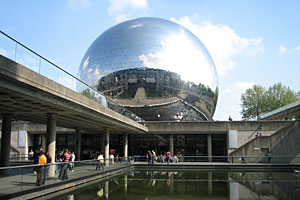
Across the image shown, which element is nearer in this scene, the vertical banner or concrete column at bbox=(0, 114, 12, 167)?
concrete column at bbox=(0, 114, 12, 167)

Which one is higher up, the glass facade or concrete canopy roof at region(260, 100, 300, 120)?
concrete canopy roof at region(260, 100, 300, 120)

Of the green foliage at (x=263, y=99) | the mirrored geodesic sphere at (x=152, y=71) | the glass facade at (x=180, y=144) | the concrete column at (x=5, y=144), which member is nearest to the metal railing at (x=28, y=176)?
the concrete column at (x=5, y=144)

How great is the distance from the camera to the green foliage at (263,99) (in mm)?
60281

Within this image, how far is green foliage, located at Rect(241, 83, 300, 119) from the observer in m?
60.3

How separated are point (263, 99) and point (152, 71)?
34975 mm

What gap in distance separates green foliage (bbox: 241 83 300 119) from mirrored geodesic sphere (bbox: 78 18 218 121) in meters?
25.7

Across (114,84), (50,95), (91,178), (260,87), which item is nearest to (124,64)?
(114,84)

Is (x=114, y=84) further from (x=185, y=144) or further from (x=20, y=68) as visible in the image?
(x=20, y=68)

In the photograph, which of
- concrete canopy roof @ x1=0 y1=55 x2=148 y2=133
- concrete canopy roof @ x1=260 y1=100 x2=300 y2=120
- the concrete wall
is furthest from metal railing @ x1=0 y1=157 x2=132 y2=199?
concrete canopy roof @ x1=260 y1=100 x2=300 y2=120

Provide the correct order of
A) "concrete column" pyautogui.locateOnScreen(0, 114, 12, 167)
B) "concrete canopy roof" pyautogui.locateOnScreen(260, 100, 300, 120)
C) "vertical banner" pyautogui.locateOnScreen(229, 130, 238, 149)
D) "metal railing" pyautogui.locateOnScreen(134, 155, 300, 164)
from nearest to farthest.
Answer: "concrete column" pyautogui.locateOnScreen(0, 114, 12, 167)
"metal railing" pyautogui.locateOnScreen(134, 155, 300, 164)
"vertical banner" pyautogui.locateOnScreen(229, 130, 238, 149)
"concrete canopy roof" pyautogui.locateOnScreen(260, 100, 300, 120)

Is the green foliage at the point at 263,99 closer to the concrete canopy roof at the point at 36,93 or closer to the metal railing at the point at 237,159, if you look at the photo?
the metal railing at the point at 237,159

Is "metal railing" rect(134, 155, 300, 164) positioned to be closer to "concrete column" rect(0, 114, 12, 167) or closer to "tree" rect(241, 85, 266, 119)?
"concrete column" rect(0, 114, 12, 167)

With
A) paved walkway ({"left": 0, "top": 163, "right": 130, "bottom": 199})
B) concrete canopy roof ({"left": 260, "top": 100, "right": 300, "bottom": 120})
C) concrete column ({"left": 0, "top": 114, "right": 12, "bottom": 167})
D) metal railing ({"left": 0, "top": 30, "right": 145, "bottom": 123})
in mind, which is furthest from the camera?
concrete canopy roof ({"left": 260, "top": 100, "right": 300, "bottom": 120})

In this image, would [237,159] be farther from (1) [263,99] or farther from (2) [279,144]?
(1) [263,99]
